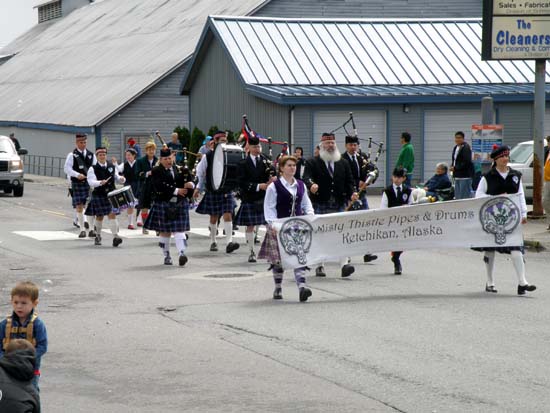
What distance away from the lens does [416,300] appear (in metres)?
13.9

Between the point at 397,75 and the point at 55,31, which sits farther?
the point at 55,31

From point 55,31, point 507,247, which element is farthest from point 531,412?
point 55,31

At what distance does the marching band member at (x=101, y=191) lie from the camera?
21.5m

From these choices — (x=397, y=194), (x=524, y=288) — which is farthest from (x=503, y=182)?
(x=397, y=194)

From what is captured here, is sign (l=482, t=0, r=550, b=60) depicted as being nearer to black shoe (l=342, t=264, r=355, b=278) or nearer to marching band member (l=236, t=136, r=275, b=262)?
marching band member (l=236, t=136, r=275, b=262)

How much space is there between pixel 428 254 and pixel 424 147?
17.5 m

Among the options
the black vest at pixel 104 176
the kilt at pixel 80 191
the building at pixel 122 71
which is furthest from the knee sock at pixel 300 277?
the building at pixel 122 71

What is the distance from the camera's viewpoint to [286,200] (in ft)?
47.8

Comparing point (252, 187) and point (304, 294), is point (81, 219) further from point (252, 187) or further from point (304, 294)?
point (304, 294)

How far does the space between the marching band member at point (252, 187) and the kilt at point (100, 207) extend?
3563 mm

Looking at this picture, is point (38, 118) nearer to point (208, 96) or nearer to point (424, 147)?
point (208, 96)

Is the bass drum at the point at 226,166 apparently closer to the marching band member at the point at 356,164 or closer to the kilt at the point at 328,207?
the marching band member at the point at 356,164

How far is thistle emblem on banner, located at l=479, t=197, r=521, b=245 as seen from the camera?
14.9 meters

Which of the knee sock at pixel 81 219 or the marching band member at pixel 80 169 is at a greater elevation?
the marching band member at pixel 80 169
